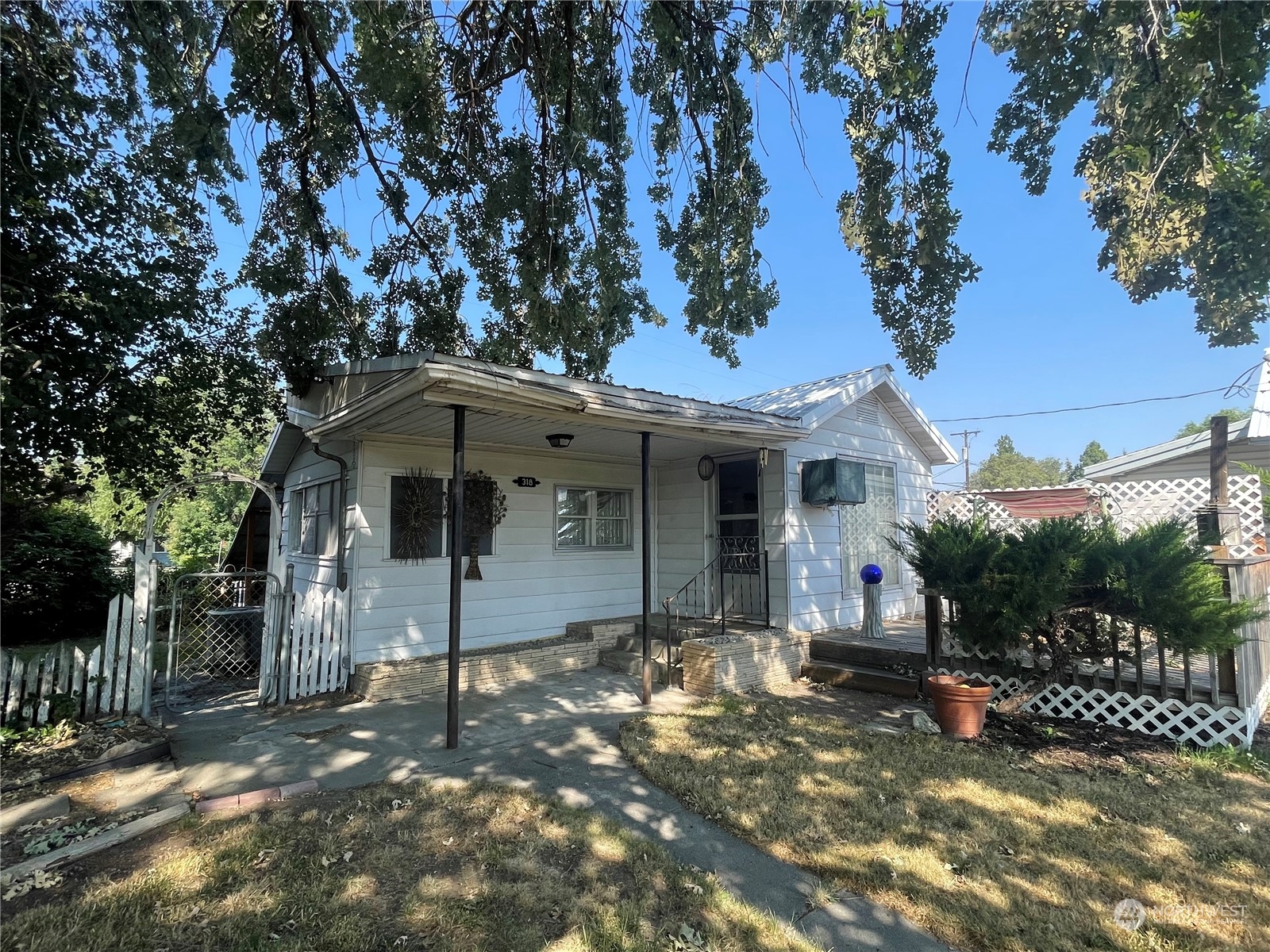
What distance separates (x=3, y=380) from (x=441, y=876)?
5.48m

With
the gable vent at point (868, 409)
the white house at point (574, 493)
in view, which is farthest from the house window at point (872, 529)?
the gable vent at point (868, 409)

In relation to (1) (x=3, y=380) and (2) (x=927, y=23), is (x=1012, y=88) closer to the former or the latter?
(2) (x=927, y=23)

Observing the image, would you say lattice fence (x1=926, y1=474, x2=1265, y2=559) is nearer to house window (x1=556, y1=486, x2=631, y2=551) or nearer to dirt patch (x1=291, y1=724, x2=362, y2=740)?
house window (x1=556, y1=486, x2=631, y2=551)

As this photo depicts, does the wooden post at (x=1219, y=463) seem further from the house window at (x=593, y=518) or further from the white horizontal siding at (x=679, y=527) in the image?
the house window at (x=593, y=518)

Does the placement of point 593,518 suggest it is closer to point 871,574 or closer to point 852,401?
point 871,574

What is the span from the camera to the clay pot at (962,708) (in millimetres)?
4832

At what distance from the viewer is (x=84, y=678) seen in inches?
186

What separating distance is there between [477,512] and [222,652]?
4.08 metres

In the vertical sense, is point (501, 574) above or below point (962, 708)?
above

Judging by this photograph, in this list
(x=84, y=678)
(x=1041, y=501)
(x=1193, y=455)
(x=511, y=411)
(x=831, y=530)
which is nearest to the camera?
(x=84, y=678)

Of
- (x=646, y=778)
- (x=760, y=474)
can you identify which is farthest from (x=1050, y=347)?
(x=646, y=778)

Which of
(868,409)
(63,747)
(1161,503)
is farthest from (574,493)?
(1161,503)

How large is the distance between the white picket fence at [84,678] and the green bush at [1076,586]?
7170 millimetres

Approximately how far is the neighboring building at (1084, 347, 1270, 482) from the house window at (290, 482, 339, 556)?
14406 mm
